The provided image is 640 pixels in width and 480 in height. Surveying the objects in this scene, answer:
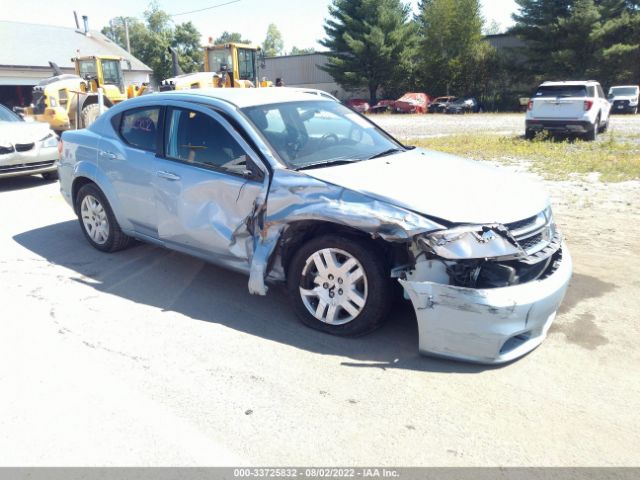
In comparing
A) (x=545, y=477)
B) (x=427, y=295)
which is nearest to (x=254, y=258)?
(x=427, y=295)

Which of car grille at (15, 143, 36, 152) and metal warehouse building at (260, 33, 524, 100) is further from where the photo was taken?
metal warehouse building at (260, 33, 524, 100)

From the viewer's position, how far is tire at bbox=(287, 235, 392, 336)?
3635 millimetres

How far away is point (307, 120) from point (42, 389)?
2966 mm

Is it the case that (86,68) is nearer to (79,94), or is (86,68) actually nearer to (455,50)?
(79,94)

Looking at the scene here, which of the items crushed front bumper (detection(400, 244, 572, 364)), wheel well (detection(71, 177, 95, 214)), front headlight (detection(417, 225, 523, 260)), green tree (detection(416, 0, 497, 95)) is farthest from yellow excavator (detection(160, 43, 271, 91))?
green tree (detection(416, 0, 497, 95))

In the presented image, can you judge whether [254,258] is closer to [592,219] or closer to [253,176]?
[253,176]

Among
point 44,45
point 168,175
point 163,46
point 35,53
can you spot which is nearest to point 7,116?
point 168,175

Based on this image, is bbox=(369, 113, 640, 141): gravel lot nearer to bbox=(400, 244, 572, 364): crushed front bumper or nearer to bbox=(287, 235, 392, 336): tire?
bbox=(400, 244, 572, 364): crushed front bumper

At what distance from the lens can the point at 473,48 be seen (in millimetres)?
44875

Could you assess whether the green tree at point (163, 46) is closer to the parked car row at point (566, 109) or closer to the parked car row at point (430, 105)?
the parked car row at point (430, 105)

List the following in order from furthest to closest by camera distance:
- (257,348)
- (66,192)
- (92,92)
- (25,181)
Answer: (92,92)
(25,181)
(66,192)
(257,348)

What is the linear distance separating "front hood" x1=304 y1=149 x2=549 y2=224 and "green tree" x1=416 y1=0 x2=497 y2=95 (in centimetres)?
4369

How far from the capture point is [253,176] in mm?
4172

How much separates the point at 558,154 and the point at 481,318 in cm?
1037
